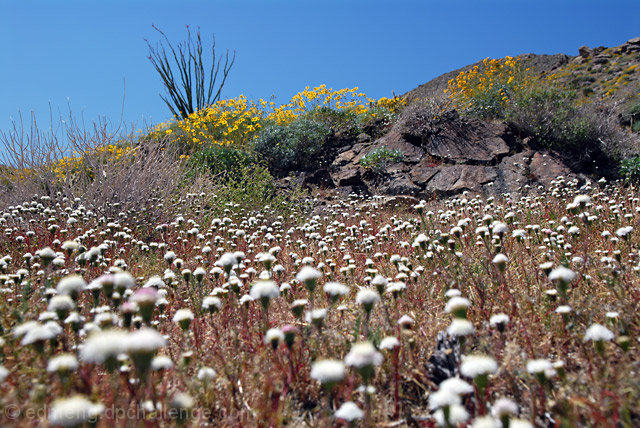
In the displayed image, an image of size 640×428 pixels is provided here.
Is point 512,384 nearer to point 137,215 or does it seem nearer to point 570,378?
point 570,378

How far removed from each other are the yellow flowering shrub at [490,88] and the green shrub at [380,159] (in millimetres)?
3210

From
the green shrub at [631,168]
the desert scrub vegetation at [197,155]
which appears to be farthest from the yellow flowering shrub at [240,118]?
the green shrub at [631,168]

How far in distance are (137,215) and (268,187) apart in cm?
382

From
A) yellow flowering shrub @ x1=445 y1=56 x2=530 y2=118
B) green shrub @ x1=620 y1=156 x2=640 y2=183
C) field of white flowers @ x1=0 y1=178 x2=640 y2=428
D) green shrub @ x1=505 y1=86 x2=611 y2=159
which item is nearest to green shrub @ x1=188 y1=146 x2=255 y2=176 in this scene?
field of white flowers @ x1=0 y1=178 x2=640 y2=428

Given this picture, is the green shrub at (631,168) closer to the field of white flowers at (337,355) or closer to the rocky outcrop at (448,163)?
the rocky outcrop at (448,163)

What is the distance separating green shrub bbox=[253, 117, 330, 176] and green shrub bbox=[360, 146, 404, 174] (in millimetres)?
1739

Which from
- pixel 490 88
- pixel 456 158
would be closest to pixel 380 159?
pixel 456 158

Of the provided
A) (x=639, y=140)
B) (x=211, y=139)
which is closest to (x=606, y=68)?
(x=639, y=140)

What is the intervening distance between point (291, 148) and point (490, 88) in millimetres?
6662

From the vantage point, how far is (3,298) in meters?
2.98

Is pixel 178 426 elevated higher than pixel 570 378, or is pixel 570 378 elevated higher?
pixel 178 426

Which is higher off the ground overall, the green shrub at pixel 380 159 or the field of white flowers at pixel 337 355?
the green shrub at pixel 380 159

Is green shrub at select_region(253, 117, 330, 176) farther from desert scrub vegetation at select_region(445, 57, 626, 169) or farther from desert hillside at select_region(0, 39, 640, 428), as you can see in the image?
desert scrub vegetation at select_region(445, 57, 626, 169)

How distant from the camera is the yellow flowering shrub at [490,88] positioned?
35.6 feet
